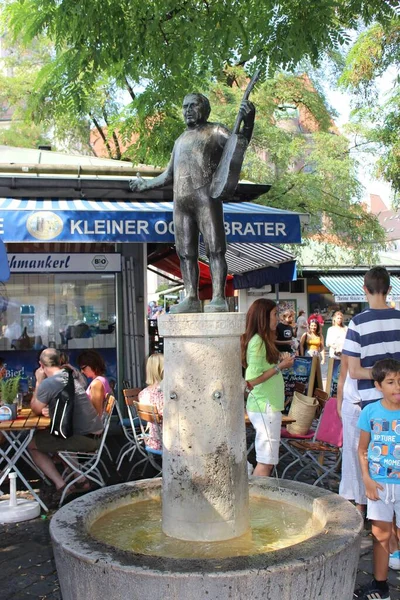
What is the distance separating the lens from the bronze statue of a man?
358cm

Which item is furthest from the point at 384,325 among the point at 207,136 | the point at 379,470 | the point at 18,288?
the point at 18,288

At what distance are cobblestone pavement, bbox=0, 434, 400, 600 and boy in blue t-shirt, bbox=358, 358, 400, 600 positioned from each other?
37 cm

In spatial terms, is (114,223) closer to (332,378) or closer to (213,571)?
(332,378)

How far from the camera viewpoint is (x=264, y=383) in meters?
5.27

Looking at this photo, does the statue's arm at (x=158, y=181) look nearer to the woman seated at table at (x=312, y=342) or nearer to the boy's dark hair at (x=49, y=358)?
the boy's dark hair at (x=49, y=358)

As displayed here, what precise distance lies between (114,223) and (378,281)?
138 inches

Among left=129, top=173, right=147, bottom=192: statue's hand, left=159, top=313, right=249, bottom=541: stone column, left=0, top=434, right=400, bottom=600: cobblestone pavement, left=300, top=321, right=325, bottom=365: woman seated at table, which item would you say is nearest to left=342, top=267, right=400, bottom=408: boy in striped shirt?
left=0, top=434, right=400, bottom=600: cobblestone pavement

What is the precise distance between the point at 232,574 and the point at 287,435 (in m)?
3.84

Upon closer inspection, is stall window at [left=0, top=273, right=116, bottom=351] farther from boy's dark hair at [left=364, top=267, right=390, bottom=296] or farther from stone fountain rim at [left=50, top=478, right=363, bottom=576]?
stone fountain rim at [left=50, top=478, right=363, bottom=576]

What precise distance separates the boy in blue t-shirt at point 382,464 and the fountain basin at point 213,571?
512 millimetres

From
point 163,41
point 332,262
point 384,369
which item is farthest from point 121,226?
point 332,262

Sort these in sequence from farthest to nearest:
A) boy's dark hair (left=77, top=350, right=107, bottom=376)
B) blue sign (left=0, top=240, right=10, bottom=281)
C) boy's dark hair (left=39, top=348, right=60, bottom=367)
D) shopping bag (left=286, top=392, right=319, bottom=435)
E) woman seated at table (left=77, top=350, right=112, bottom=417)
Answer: boy's dark hair (left=77, top=350, right=107, bottom=376), woman seated at table (left=77, top=350, right=112, bottom=417), shopping bag (left=286, top=392, right=319, bottom=435), boy's dark hair (left=39, top=348, right=60, bottom=367), blue sign (left=0, top=240, right=10, bottom=281)

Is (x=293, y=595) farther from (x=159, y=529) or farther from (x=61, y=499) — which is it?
(x=61, y=499)

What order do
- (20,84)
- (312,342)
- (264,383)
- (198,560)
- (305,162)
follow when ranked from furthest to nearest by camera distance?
(20,84) < (305,162) < (312,342) < (264,383) < (198,560)
